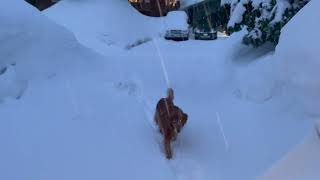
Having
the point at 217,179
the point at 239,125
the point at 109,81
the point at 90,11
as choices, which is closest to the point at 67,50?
the point at 109,81

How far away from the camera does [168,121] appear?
656cm

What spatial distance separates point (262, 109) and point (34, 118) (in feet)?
11.1

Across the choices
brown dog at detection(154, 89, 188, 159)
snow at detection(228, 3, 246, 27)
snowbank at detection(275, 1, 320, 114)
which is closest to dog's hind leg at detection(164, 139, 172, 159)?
brown dog at detection(154, 89, 188, 159)

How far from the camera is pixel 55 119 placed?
7.53 m

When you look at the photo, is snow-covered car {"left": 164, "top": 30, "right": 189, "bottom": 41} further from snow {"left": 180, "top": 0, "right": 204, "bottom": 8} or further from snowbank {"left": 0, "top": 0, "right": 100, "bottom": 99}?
snowbank {"left": 0, "top": 0, "right": 100, "bottom": 99}

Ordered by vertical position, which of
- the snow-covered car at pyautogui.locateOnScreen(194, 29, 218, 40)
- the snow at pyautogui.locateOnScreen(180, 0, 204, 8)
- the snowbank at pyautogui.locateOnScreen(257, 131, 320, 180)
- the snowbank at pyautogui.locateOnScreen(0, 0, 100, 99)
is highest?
the snowbank at pyautogui.locateOnScreen(257, 131, 320, 180)

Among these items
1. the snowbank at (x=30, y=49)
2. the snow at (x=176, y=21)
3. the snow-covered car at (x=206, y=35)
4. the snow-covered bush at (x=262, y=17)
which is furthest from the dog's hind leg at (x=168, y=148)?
the snow at (x=176, y=21)

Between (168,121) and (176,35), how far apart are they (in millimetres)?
13761

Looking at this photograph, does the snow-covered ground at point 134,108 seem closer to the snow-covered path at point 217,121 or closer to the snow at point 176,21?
the snow-covered path at point 217,121

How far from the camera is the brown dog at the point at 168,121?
647 centimetres

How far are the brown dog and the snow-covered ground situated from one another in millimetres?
189

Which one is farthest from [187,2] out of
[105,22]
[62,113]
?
[62,113]

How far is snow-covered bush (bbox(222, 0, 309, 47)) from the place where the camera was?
9.02 m

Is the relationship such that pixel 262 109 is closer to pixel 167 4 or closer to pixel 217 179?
pixel 217 179
